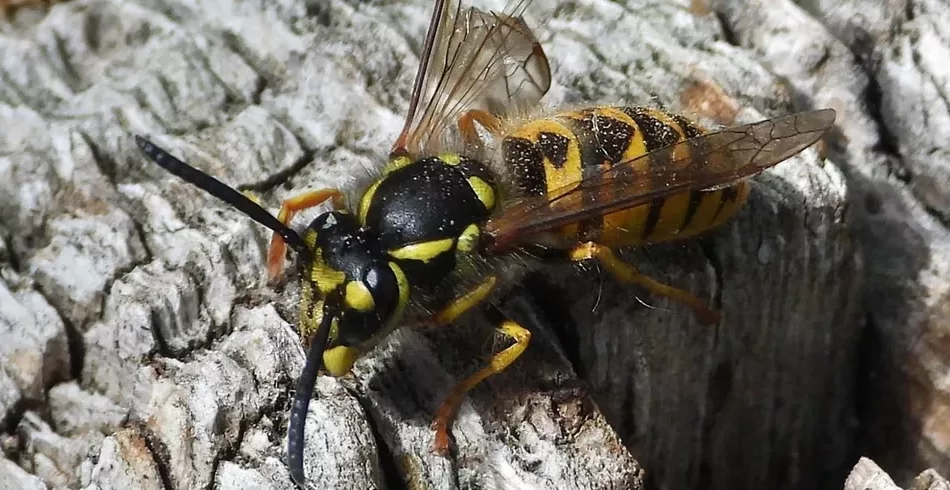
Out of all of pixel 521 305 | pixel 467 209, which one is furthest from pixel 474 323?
pixel 467 209

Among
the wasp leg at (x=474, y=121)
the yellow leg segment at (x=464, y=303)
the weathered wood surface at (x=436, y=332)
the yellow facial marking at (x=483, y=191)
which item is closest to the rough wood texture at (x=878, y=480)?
the weathered wood surface at (x=436, y=332)

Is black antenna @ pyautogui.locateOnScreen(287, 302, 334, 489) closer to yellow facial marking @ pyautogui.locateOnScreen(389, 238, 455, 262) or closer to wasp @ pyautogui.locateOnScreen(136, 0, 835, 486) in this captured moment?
wasp @ pyautogui.locateOnScreen(136, 0, 835, 486)

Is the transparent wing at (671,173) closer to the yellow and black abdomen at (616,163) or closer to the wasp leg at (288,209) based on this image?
the yellow and black abdomen at (616,163)

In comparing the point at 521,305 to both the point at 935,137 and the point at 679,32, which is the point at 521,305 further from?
the point at 935,137

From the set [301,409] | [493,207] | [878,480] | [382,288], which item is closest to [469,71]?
[493,207]

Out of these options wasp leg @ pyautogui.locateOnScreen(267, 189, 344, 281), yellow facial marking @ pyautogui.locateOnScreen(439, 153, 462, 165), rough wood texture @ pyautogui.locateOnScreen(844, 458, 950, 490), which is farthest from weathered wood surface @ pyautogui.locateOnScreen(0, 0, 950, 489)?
rough wood texture @ pyautogui.locateOnScreen(844, 458, 950, 490)
